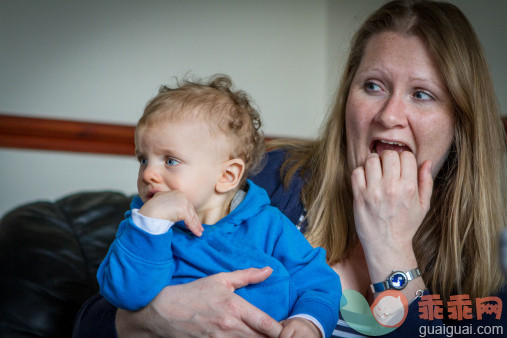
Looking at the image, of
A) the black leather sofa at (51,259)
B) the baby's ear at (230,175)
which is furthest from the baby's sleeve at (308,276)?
the black leather sofa at (51,259)

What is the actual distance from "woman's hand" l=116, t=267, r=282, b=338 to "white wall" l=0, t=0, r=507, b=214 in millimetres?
1459

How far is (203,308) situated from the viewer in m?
1.19

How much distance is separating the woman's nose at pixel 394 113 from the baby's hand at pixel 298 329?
58cm

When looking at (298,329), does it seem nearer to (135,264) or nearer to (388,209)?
(135,264)

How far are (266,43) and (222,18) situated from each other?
285 millimetres

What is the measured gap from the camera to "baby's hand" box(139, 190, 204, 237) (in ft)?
3.63

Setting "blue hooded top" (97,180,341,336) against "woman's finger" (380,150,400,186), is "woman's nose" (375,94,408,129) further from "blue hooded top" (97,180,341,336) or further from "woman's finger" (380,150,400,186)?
"blue hooded top" (97,180,341,336)

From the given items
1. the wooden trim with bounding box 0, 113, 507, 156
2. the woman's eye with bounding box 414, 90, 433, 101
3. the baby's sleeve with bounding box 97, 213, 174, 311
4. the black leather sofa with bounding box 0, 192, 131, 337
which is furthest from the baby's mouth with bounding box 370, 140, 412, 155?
the wooden trim with bounding box 0, 113, 507, 156

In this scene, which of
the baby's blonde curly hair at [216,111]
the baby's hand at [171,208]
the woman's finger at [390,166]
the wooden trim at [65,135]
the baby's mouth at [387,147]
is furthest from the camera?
the wooden trim at [65,135]

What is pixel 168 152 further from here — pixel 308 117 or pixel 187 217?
pixel 308 117

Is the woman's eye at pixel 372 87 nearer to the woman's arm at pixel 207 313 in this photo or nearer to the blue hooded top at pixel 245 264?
the blue hooded top at pixel 245 264

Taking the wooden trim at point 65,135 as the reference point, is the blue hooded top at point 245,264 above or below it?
above

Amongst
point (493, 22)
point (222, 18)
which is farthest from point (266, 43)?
point (493, 22)

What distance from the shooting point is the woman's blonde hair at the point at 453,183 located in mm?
1512
